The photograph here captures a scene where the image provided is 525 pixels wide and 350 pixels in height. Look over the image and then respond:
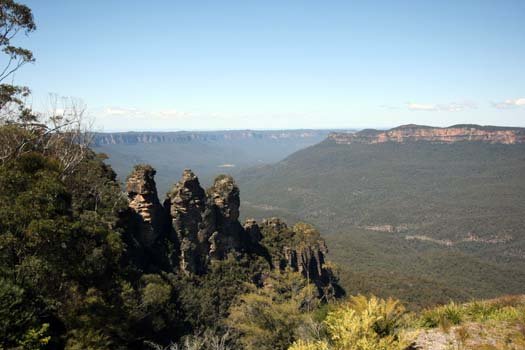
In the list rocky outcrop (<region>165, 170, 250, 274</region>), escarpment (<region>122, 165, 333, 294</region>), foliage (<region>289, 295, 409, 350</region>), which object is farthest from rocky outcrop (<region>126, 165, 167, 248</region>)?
foliage (<region>289, 295, 409, 350</region>)

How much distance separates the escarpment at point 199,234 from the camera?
38.1 metres

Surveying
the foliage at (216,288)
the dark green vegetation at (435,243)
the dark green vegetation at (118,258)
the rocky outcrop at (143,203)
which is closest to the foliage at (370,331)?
the dark green vegetation at (118,258)

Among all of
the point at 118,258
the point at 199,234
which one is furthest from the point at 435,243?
the point at 118,258

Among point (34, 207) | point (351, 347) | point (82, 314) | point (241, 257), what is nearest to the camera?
point (351, 347)

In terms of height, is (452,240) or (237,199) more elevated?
(237,199)

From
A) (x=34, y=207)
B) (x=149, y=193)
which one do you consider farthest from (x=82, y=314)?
(x=149, y=193)

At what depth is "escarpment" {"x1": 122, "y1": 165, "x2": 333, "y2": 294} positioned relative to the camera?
3806 centimetres

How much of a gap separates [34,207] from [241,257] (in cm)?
3233

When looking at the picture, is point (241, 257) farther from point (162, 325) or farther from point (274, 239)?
point (162, 325)

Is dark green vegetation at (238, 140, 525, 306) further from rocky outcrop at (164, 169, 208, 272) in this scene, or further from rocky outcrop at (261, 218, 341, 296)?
rocky outcrop at (164, 169, 208, 272)

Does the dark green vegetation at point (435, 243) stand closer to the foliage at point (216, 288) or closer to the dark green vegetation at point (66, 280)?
the foliage at point (216, 288)

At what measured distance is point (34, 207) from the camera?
571 inches

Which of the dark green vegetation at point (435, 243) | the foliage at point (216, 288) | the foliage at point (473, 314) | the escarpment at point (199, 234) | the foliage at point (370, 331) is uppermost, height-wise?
the foliage at point (370, 331)

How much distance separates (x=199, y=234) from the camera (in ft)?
138
